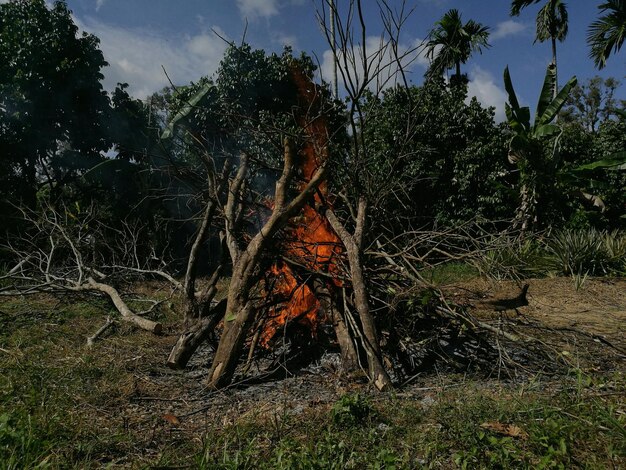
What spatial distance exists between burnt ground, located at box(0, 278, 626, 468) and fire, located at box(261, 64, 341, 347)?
522mm

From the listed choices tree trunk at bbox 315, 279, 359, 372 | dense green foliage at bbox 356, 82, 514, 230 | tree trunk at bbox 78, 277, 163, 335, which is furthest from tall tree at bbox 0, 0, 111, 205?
tree trunk at bbox 315, 279, 359, 372

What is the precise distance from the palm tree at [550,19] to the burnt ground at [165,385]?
16965mm

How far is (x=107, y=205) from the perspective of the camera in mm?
13836

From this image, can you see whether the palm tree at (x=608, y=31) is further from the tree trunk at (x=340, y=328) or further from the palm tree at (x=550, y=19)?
the tree trunk at (x=340, y=328)

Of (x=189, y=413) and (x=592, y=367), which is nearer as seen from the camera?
(x=189, y=413)

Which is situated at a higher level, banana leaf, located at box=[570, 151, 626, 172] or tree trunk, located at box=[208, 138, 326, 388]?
banana leaf, located at box=[570, 151, 626, 172]

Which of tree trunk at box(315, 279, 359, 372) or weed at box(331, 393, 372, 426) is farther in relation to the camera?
tree trunk at box(315, 279, 359, 372)

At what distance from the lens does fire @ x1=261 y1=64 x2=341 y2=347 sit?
4.91 meters

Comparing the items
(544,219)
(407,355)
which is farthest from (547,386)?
(544,219)

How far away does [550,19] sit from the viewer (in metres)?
19.3

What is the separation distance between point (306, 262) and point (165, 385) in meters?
1.74

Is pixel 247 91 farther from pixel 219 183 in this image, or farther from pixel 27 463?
pixel 27 463

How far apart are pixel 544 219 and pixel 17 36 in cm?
1525

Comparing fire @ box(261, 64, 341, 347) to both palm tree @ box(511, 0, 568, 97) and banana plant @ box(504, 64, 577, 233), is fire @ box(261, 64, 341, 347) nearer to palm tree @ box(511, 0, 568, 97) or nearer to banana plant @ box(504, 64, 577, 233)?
banana plant @ box(504, 64, 577, 233)
